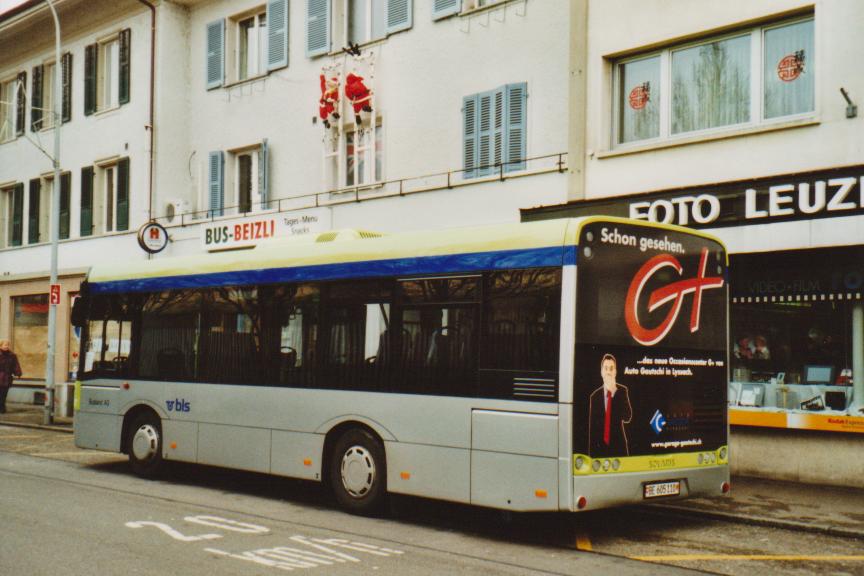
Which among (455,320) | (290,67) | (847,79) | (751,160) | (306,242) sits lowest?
(455,320)

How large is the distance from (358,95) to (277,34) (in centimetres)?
353

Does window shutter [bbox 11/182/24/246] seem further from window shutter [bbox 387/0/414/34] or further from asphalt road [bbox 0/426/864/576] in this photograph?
asphalt road [bbox 0/426/864/576]

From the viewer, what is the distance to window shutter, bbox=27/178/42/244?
28797 millimetres

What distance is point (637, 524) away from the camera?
983 centimetres

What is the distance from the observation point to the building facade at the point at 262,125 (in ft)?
54.1

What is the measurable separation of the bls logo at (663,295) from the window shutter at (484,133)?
303 inches

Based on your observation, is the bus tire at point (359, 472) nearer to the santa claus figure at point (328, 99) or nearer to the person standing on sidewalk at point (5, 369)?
the santa claus figure at point (328, 99)

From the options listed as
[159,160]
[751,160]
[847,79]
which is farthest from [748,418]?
[159,160]

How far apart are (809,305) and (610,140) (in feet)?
12.9

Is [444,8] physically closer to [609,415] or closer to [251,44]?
[251,44]

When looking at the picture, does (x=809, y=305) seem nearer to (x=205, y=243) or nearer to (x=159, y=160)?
(x=205, y=243)

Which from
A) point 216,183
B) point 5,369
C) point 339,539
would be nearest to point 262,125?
point 216,183

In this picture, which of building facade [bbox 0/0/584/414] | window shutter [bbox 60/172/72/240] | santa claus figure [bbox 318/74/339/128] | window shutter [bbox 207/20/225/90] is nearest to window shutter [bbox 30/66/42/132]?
building facade [bbox 0/0/584/414]

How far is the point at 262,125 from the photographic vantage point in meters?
21.8
